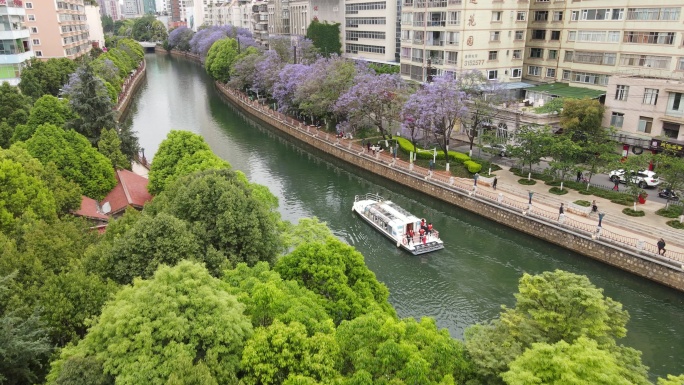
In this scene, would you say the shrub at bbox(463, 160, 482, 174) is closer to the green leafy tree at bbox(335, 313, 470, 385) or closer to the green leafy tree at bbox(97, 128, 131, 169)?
the green leafy tree at bbox(335, 313, 470, 385)

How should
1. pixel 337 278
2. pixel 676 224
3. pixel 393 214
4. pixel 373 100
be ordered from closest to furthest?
1. pixel 337 278
2. pixel 676 224
3. pixel 393 214
4. pixel 373 100

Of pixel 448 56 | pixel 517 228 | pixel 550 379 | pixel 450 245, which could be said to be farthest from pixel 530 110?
pixel 550 379

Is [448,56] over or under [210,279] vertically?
over

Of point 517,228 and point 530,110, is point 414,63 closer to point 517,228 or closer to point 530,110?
point 530,110

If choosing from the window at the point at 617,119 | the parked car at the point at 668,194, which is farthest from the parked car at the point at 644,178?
the window at the point at 617,119

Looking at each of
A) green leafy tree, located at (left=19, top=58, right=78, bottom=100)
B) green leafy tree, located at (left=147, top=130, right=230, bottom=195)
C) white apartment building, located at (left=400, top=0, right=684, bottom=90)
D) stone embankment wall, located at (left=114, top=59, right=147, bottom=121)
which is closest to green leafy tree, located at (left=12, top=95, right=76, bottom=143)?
green leafy tree, located at (left=147, top=130, right=230, bottom=195)

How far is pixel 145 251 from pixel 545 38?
49404 mm

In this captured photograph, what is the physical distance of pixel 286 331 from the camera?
1371cm

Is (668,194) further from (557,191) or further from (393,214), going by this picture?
(393,214)

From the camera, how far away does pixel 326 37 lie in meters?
82.6

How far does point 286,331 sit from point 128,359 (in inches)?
169

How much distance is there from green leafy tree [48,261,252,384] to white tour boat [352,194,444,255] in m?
18.9

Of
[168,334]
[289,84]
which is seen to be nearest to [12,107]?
[289,84]

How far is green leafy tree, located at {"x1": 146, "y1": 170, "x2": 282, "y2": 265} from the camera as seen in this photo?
21062 millimetres
